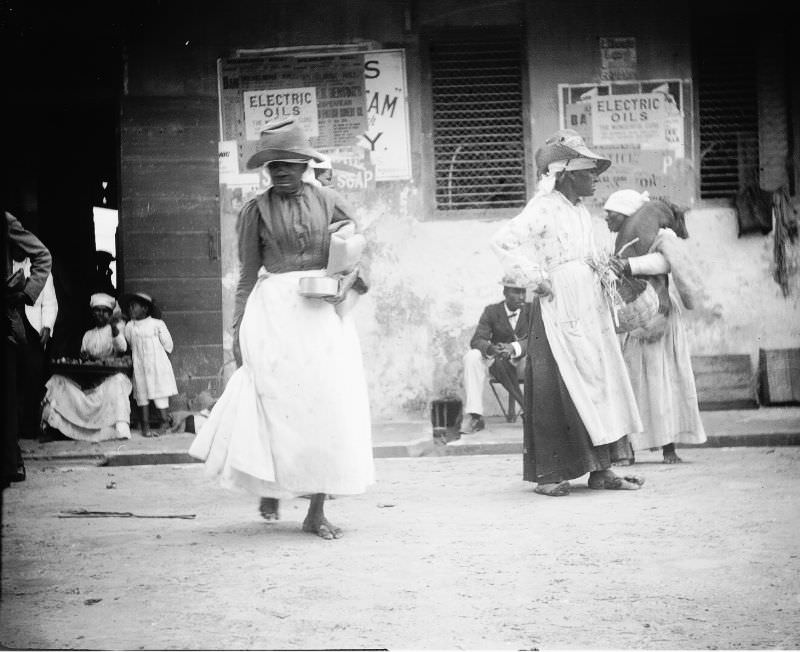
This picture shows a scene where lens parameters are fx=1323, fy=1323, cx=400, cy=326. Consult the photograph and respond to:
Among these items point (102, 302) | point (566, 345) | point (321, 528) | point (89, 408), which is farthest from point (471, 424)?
point (321, 528)

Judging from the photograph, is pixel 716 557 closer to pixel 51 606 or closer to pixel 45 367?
pixel 51 606

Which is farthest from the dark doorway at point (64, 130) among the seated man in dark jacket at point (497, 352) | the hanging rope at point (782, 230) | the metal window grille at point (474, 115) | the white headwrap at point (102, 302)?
the hanging rope at point (782, 230)

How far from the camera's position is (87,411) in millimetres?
12047

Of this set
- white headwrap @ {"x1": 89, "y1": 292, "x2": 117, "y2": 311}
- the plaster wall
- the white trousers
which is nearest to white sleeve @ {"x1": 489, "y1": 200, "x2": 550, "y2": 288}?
the white trousers

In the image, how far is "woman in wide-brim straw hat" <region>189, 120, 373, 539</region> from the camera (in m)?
6.28

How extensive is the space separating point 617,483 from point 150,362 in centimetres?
586

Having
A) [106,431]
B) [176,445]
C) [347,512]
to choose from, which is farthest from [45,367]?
[347,512]

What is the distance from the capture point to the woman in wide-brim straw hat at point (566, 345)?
24.6 feet

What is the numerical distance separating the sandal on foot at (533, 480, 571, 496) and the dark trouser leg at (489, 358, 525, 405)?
14.5 feet

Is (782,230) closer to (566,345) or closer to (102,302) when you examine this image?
(566,345)

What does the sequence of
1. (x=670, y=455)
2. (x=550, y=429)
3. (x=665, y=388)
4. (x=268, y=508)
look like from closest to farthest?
(x=268, y=508) → (x=550, y=429) → (x=665, y=388) → (x=670, y=455)

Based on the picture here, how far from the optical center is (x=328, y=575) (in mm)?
5293

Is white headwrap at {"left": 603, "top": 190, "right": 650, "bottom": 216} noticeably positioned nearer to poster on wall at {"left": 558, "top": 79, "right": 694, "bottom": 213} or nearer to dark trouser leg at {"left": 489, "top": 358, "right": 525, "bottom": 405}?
dark trouser leg at {"left": 489, "top": 358, "right": 525, "bottom": 405}

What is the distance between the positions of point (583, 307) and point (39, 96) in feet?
23.2
